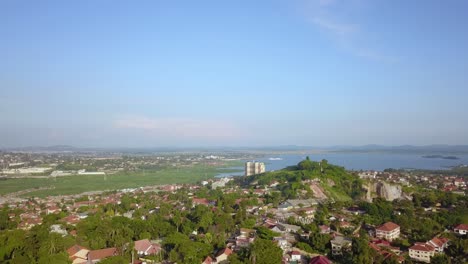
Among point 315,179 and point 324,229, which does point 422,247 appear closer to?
point 324,229

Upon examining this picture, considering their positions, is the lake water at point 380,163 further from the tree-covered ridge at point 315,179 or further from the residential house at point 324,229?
the residential house at point 324,229

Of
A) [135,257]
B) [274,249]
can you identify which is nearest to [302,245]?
[274,249]

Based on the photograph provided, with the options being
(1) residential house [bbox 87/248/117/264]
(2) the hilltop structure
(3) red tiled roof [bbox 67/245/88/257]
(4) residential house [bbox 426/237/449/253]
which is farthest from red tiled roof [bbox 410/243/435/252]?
(2) the hilltop structure

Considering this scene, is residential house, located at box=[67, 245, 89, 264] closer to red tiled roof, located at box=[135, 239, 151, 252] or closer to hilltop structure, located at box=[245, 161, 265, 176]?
red tiled roof, located at box=[135, 239, 151, 252]

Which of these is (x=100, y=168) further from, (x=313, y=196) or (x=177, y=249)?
(x=177, y=249)

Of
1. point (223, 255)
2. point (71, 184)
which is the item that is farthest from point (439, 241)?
point (71, 184)

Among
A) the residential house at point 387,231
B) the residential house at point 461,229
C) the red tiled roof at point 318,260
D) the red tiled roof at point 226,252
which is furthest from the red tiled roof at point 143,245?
the residential house at point 461,229
